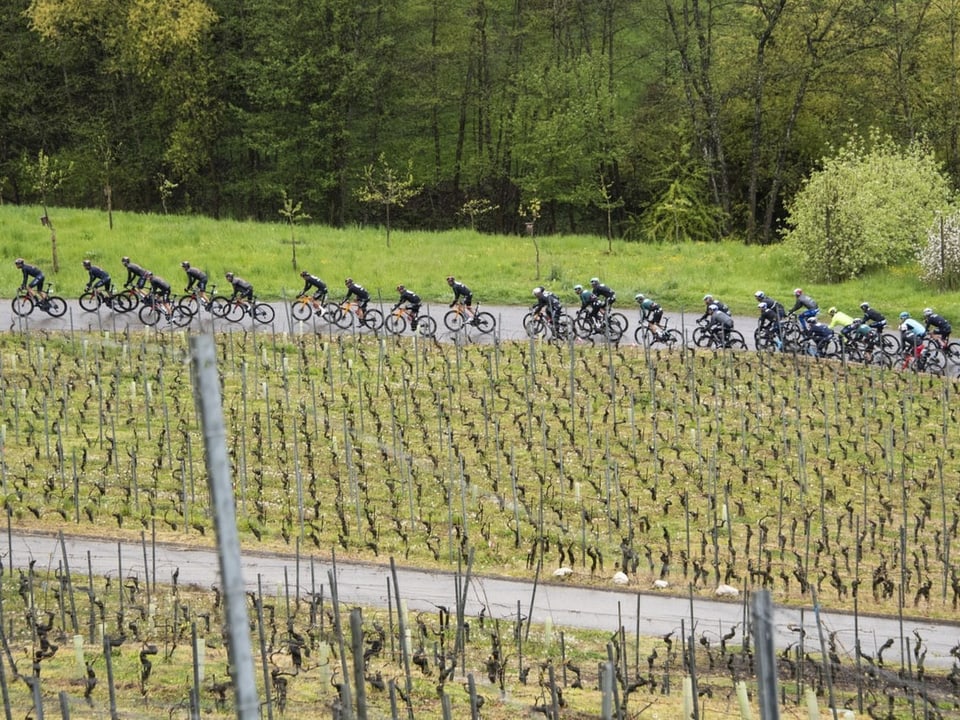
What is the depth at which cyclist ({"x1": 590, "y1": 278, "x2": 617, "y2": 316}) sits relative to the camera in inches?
1205

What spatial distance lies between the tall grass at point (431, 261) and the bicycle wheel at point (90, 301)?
374 cm

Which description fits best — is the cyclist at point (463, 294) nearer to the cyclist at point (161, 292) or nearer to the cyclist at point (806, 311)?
the cyclist at point (161, 292)

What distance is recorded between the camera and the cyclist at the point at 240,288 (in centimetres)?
3244

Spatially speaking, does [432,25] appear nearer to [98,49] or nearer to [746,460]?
[98,49]

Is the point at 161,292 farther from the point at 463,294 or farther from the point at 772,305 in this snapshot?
the point at 772,305

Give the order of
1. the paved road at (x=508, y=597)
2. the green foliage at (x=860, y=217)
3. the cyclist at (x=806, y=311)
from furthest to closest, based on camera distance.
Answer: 1. the green foliage at (x=860, y=217)
2. the cyclist at (x=806, y=311)
3. the paved road at (x=508, y=597)

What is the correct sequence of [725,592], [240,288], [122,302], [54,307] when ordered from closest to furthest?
[725,592] < [240,288] < [54,307] < [122,302]

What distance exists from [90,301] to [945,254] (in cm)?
2212

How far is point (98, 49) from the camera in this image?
5784cm

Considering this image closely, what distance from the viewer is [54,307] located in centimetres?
3319

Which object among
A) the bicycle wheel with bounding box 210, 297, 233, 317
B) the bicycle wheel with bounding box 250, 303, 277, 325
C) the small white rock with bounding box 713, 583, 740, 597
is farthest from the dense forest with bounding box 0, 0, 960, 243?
the small white rock with bounding box 713, 583, 740, 597

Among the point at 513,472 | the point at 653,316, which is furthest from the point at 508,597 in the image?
the point at 653,316

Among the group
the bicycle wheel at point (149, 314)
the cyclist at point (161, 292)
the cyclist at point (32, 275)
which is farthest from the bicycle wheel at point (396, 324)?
the cyclist at point (32, 275)

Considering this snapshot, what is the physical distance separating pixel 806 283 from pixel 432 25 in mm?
25505
